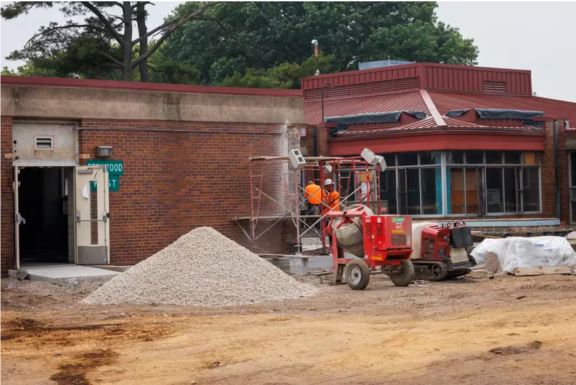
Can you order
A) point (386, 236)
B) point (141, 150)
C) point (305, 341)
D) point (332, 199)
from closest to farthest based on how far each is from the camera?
point (305, 341) < point (386, 236) < point (141, 150) < point (332, 199)

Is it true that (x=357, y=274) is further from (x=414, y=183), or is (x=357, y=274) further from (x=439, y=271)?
(x=414, y=183)

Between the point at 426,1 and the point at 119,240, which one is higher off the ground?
the point at 426,1

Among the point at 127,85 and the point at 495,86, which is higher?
the point at 495,86

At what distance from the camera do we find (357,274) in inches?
733

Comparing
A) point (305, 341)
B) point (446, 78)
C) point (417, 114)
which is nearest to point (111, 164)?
point (305, 341)

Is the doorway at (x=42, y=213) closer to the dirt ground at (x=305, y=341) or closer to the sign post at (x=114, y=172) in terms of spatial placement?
the sign post at (x=114, y=172)

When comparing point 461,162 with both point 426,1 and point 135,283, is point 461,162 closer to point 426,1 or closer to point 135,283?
point 135,283

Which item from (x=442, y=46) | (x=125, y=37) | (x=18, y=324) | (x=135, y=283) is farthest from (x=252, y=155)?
(x=442, y=46)

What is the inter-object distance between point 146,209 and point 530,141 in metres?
Result: 16.4

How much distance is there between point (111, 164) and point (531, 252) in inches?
401

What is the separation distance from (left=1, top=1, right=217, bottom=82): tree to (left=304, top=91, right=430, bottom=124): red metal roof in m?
7.92

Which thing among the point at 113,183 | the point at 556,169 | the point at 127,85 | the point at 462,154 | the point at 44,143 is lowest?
the point at 113,183

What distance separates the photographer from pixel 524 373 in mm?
10000

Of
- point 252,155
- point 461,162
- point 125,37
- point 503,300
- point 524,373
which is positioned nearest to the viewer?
point 524,373
